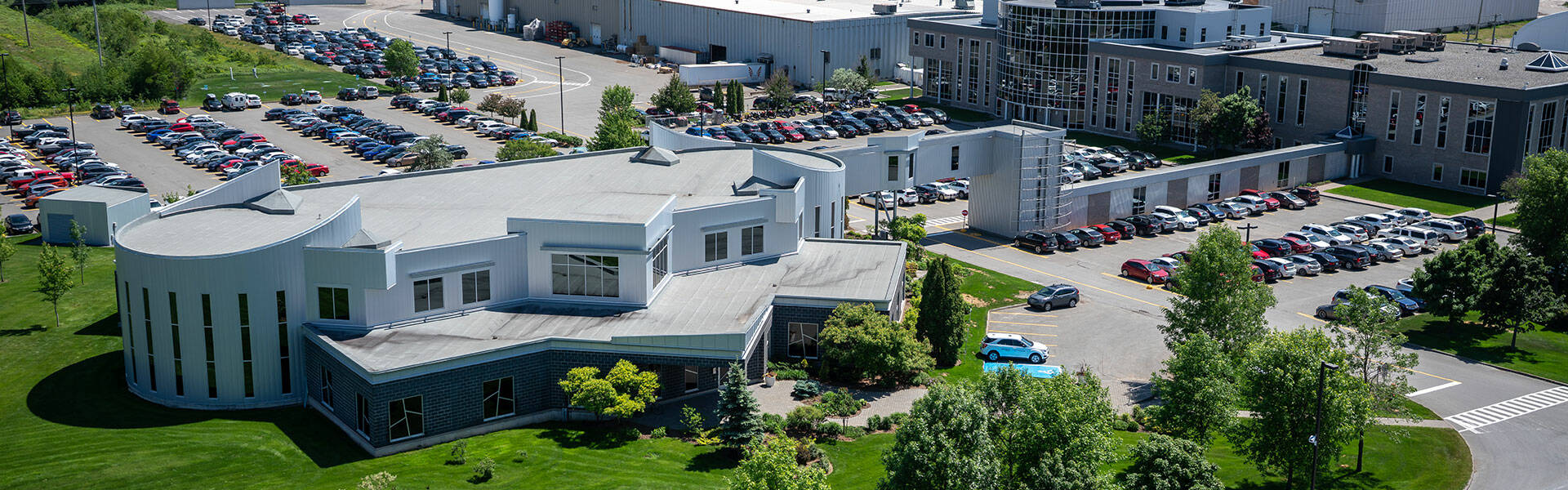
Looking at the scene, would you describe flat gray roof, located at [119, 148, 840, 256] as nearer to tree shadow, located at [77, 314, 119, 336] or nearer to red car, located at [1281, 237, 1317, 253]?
tree shadow, located at [77, 314, 119, 336]

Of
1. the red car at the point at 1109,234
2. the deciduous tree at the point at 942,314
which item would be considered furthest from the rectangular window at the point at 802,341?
the red car at the point at 1109,234

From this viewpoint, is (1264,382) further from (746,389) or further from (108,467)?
(108,467)

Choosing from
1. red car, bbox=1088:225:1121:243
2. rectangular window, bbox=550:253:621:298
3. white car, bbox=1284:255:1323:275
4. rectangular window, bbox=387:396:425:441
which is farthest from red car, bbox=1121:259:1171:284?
rectangular window, bbox=387:396:425:441

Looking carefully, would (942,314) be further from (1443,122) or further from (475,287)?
(1443,122)

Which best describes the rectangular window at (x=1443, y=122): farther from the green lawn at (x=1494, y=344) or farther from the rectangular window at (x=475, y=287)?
the rectangular window at (x=475, y=287)

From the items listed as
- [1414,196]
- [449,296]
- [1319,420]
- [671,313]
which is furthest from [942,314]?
[1414,196]

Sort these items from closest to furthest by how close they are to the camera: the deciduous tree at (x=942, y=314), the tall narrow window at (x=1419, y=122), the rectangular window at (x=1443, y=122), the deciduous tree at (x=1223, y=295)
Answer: the deciduous tree at (x=1223, y=295)
the deciduous tree at (x=942, y=314)
the rectangular window at (x=1443, y=122)
the tall narrow window at (x=1419, y=122)
